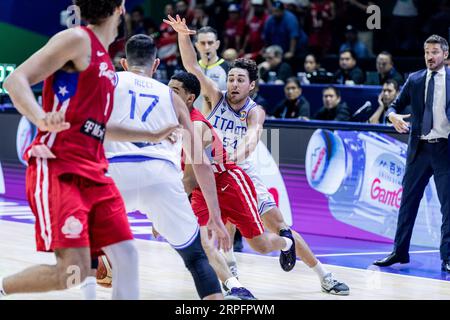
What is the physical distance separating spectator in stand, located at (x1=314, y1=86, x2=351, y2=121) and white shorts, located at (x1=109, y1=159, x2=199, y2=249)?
6.20 m

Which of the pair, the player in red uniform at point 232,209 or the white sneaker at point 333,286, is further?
the white sneaker at point 333,286

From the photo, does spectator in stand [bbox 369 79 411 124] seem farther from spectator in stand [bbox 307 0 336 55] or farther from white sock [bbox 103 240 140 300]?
white sock [bbox 103 240 140 300]

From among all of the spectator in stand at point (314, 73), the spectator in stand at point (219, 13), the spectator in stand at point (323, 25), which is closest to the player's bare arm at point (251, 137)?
the spectator in stand at point (314, 73)

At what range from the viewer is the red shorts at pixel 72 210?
447 centimetres

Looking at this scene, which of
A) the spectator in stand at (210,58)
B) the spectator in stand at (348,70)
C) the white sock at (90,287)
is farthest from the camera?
the spectator in stand at (348,70)

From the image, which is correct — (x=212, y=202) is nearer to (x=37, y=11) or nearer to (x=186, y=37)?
(x=186, y=37)

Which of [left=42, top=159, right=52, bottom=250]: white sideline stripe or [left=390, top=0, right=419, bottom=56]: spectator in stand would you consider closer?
[left=42, top=159, right=52, bottom=250]: white sideline stripe

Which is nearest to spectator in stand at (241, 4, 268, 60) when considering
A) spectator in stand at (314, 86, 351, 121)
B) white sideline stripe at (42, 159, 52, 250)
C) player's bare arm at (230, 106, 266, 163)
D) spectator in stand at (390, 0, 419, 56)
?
spectator in stand at (390, 0, 419, 56)

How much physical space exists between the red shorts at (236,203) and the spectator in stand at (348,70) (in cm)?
596

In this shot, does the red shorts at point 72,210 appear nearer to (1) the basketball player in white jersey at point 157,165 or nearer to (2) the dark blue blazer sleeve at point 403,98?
(1) the basketball player in white jersey at point 157,165

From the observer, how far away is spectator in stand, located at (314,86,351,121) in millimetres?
11750

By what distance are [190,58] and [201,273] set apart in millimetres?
2409

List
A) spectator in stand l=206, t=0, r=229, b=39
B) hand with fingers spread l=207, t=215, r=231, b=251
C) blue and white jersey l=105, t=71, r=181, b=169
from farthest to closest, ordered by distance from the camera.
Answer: spectator in stand l=206, t=0, r=229, b=39, blue and white jersey l=105, t=71, r=181, b=169, hand with fingers spread l=207, t=215, r=231, b=251

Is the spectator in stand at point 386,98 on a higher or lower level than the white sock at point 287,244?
higher
